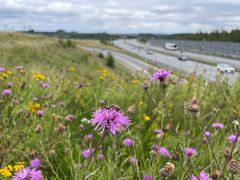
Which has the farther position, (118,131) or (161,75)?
(161,75)

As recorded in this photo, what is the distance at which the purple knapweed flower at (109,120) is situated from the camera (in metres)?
1.38

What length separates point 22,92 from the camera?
4.63 m

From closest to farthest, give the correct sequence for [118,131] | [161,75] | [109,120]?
[109,120], [118,131], [161,75]

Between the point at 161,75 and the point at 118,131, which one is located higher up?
the point at 161,75

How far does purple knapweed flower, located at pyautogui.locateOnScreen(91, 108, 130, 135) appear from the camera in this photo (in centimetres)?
138

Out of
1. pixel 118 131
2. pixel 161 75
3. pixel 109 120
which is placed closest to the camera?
pixel 109 120

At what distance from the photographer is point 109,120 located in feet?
4.60

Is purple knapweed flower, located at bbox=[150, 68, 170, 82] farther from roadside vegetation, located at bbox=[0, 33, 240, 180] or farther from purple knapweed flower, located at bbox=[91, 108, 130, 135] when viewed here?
purple knapweed flower, located at bbox=[91, 108, 130, 135]

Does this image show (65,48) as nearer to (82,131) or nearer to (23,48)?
(23,48)

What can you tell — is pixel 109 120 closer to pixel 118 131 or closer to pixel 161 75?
A: pixel 118 131

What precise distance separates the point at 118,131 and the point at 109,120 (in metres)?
0.17

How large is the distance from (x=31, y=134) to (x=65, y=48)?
52610 mm

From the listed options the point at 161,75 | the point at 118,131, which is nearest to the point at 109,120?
the point at 118,131

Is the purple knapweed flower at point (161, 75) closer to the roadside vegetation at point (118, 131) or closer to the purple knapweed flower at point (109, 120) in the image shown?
the roadside vegetation at point (118, 131)
